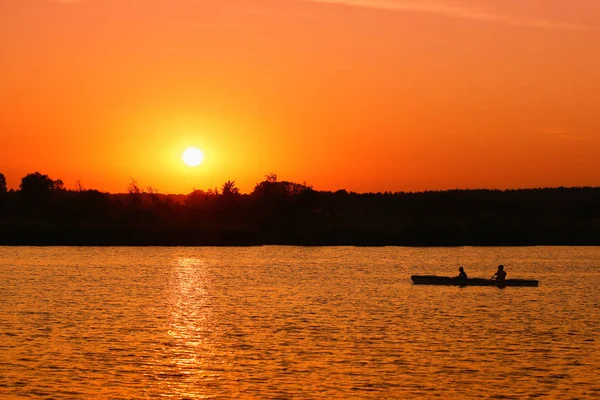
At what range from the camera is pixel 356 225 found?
198000 mm

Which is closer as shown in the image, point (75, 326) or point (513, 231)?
point (75, 326)

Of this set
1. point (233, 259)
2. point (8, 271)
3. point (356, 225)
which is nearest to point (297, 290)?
point (8, 271)

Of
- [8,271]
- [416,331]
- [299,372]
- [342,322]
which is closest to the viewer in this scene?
[299,372]

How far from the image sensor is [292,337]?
44375 mm

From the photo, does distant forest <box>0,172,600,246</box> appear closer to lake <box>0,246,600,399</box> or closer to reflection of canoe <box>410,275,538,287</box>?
lake <box>0,246,600,399</box>

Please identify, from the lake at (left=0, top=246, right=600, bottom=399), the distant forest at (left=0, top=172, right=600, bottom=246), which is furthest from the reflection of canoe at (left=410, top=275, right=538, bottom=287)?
the distant forest at (left=0, top=172, right=600, bottom=246)

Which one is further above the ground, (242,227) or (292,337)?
(242,227)

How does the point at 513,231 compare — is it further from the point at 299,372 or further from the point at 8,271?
the point at 299,372

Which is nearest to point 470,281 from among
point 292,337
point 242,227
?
point 292,337

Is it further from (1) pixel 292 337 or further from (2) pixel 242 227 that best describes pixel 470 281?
(2) pixel 242 227

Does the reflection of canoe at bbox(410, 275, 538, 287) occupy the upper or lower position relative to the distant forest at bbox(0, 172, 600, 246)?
lower

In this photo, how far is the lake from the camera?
32531 mm

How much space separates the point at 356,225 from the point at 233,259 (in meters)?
76.9

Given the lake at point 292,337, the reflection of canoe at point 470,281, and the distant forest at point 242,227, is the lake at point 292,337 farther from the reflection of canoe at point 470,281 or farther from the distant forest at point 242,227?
the distant forest at point 242,227
